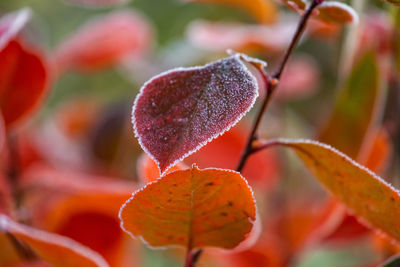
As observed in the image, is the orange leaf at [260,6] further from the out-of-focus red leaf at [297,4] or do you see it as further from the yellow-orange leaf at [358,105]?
the out-of-focus red leaf at [297,4]

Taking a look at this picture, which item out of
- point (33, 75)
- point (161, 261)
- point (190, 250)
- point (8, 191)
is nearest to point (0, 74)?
point (33, 75)

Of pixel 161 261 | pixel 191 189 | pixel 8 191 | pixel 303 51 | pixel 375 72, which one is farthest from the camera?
pixel 303 51

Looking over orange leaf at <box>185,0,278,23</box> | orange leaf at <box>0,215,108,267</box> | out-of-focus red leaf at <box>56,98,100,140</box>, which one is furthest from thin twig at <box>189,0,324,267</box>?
out-of-focus red leaf at <box>56,98,100,140</box>

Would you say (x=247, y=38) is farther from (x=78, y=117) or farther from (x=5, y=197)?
(x=78, y=117)

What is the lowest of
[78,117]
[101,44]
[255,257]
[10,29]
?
[78,117]

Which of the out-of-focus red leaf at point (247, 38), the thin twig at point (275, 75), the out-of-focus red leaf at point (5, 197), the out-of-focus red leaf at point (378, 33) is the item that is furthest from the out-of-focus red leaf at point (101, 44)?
the thin twig at point (275, 75)

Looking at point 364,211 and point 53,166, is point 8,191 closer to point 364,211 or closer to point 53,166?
point 53,166

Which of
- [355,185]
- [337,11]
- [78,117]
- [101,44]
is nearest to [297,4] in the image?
[337,11]
